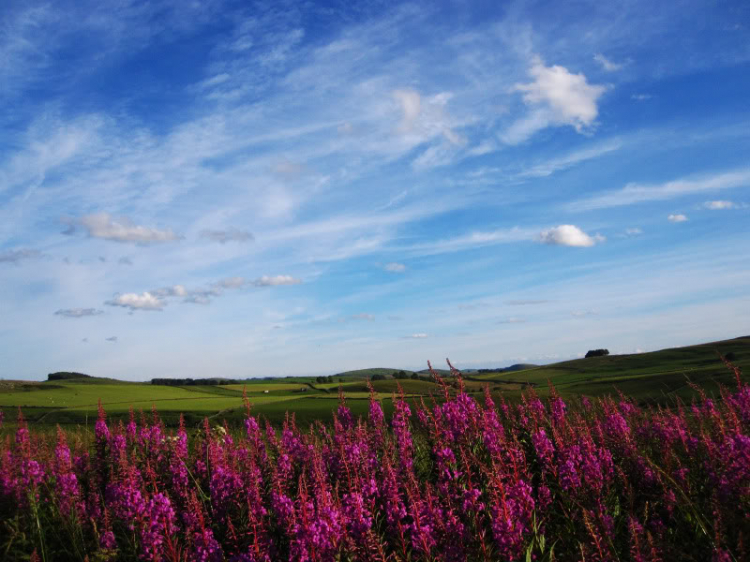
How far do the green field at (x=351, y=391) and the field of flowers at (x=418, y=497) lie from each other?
1518 millimetres

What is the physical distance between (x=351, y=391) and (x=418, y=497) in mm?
48203

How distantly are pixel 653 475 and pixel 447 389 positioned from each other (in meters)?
2.59

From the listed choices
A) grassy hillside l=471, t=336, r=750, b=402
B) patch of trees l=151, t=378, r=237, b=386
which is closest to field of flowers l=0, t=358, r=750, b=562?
grassy hillside l=471, t=336, r=750, b=402

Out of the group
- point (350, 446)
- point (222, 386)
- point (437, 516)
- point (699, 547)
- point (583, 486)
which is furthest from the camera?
point (222, 386)

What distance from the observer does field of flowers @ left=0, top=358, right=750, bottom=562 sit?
4.35m

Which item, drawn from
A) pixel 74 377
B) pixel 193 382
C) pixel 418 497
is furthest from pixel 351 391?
pixel 74 377

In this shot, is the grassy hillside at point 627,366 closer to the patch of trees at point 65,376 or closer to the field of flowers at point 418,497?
the field of flowers at point 418,497

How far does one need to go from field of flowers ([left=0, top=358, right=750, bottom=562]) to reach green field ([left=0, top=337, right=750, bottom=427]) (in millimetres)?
1518

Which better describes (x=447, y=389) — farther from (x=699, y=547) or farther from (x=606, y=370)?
(x=606, y=370)

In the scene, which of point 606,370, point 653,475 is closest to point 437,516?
point 653,475

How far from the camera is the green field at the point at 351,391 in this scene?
3259 centimetres

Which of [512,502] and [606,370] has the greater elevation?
[512,502]

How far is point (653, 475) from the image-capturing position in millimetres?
6098

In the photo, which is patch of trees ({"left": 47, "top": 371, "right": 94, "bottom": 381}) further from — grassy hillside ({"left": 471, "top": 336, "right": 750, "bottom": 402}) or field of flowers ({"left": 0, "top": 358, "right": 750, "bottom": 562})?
field of flowers ({"left": 0, "top": 358, "right": 750, "bottom": 562})
